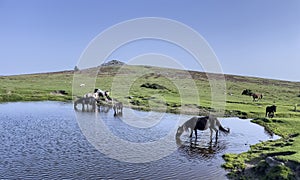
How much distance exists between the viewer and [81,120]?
39406 millimetres

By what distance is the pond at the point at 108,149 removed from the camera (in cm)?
1953

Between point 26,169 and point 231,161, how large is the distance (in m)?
14.3

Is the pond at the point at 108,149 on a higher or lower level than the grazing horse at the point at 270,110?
lower

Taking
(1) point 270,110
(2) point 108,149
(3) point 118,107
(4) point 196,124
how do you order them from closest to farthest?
1. (2) point 108,149
2. (4) point 196,124
3. (1) point 270,110
4. (3) point 118,107

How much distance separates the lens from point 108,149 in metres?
25.0

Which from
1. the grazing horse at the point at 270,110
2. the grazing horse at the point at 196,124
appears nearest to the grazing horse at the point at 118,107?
the grazing horse at the point at 196,124

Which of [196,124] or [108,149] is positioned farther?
[196,124]

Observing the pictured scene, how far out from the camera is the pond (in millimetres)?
19531

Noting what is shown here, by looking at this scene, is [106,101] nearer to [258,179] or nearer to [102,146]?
[102,146]

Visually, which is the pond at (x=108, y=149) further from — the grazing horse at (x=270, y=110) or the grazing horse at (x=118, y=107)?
the grazing horse at (x=270, y=110)

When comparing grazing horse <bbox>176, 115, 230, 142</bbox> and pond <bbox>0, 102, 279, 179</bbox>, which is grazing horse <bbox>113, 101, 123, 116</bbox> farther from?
grazing horse <bbox>176, 115, 230, 142</bbox>

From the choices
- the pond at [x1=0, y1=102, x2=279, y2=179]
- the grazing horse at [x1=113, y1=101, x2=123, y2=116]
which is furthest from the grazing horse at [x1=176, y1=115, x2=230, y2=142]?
the grazing horse at [x1=113, y1=101, x2=123, y2=116]

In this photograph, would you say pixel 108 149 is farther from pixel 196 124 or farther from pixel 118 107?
pixel 118 107

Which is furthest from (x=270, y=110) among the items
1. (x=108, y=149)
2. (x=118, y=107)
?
(x=108, y=149)
